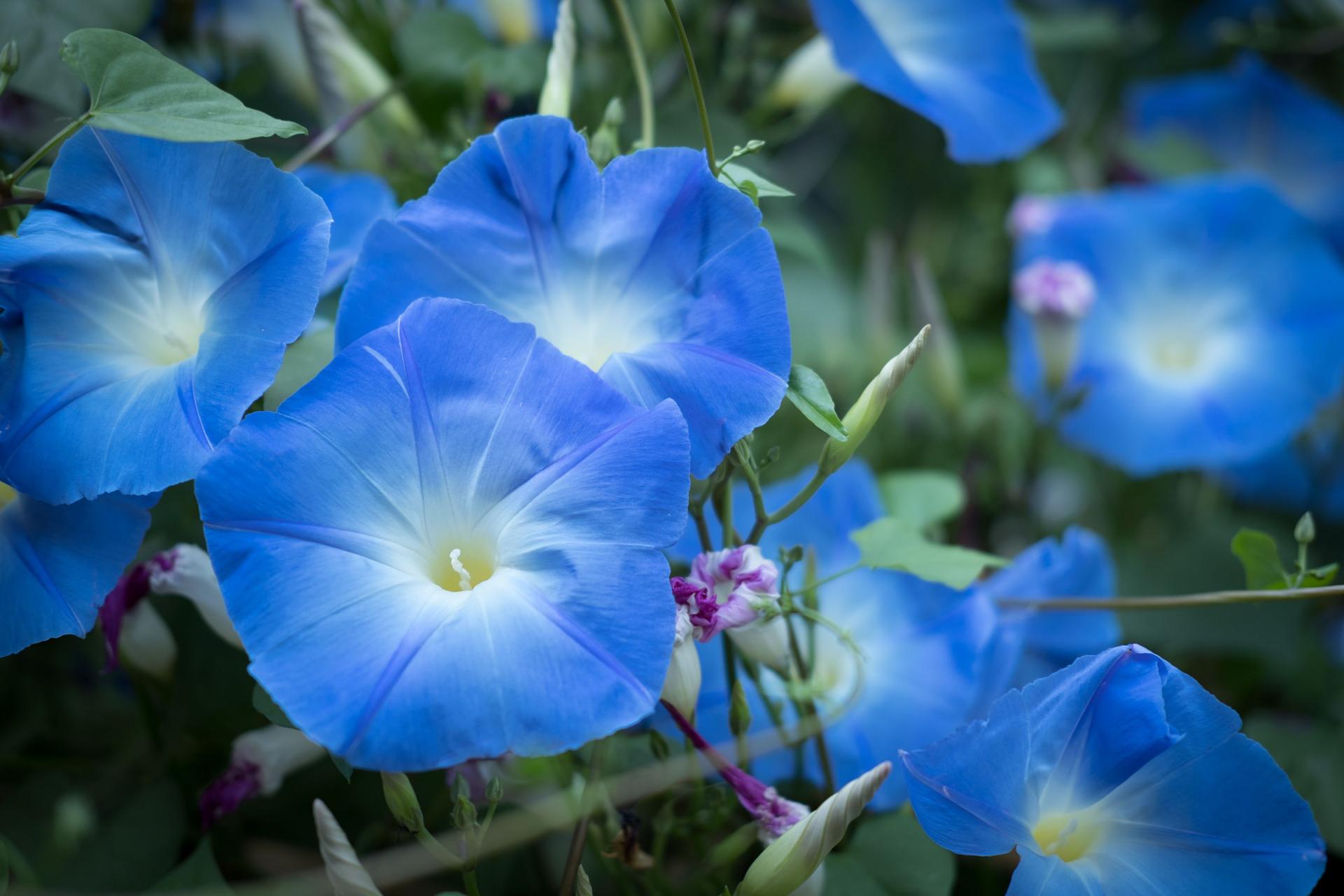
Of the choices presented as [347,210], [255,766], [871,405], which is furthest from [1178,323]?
[255,766]

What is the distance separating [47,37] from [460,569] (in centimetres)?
44

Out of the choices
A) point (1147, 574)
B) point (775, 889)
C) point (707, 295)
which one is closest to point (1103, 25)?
point (1147, 574)

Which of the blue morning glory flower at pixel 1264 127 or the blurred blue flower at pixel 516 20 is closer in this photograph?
the blurred blue flower at pixel 516 20

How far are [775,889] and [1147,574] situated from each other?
1.95 ft

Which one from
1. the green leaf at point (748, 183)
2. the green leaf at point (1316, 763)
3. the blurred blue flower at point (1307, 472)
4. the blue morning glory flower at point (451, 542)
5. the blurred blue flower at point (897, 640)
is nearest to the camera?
the blue morning glory flower at point (451, 542)

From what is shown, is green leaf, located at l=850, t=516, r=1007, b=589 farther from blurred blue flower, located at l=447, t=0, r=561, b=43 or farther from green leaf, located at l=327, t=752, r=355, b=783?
blurred blue flower, located at l=447, t=0, r=561, b=43

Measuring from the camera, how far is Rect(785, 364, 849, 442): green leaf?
0.45m

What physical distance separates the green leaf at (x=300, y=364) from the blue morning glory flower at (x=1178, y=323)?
56 centimetres

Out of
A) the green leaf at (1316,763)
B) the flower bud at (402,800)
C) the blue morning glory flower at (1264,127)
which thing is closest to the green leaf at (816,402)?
the flower bud at (402,800)

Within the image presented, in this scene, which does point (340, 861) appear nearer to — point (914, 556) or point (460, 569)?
point (460, 569)

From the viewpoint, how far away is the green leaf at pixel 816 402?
0.45 metres

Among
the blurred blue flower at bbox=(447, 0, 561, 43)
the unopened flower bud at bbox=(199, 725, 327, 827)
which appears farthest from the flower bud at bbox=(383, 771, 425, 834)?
the blurred blue flower at bbox=(447, 0, 561, 43)

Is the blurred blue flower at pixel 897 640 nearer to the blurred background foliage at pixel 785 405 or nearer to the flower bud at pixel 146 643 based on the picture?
the blurred background foliage at pixel 785 405

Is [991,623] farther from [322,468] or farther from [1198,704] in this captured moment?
[322,468]
